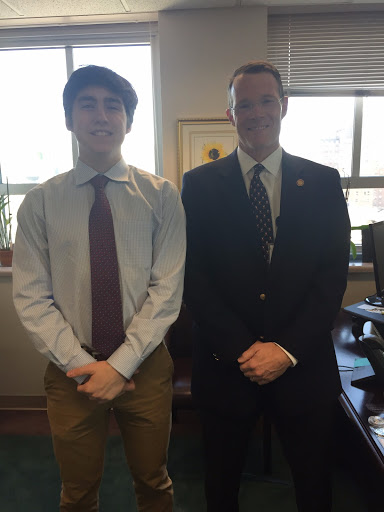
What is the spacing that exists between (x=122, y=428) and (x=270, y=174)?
1.01 metres

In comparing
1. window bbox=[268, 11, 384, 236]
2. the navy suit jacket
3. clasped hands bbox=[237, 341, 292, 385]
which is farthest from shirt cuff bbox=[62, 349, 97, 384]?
window bbox=[268, 11, 384, 236]

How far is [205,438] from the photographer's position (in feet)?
4.16

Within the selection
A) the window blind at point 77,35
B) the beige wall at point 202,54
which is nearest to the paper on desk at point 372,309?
the beige wall at point 202,54

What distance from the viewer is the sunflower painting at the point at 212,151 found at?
2535 millimetres

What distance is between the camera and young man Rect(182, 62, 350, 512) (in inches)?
45.3

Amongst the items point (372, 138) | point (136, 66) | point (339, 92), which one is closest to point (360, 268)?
point (372, 138)

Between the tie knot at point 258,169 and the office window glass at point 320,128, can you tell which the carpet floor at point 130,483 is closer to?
the tie knot at point 258,169

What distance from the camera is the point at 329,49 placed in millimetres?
2596

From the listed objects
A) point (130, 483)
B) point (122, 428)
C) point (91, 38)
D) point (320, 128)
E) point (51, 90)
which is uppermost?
point (91, 38)

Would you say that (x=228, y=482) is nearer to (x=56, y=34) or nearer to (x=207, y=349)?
(x=207, y=349)

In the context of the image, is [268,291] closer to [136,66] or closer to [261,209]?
[261,209]

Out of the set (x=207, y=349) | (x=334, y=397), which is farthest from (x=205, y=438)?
(x=334, y=397)

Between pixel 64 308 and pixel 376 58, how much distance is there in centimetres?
269

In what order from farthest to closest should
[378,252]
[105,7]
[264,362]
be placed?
[105,7] < [378,252] < [264,362]
